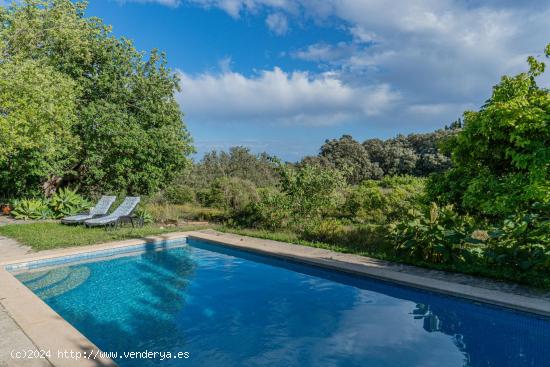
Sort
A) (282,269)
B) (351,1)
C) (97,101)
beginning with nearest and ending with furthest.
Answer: (282,269) → (351,1) → (97,101)

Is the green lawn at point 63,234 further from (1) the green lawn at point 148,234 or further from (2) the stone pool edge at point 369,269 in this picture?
(2) the stone pool edge at point 369,269

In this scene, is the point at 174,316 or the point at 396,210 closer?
the point at 174,316

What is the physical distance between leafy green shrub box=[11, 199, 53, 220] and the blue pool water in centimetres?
710

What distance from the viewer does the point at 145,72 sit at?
55.5ft

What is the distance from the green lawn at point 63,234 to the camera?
9234mm

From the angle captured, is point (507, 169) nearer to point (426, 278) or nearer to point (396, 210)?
point (426, 278)

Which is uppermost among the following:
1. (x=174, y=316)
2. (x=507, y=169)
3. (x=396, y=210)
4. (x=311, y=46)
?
(x=311, y=46)

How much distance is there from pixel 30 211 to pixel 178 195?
18.5 ft

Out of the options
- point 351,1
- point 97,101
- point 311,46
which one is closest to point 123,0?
point 97,101

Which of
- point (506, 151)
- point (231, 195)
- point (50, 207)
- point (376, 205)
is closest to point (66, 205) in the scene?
point (50, 207)

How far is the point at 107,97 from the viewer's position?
15.8 meters

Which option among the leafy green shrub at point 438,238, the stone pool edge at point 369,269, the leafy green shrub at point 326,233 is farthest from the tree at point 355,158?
the leafy green shrub at point 438,238

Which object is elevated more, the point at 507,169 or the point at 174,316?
the point at 507,169

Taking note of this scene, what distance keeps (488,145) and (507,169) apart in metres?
0.59
